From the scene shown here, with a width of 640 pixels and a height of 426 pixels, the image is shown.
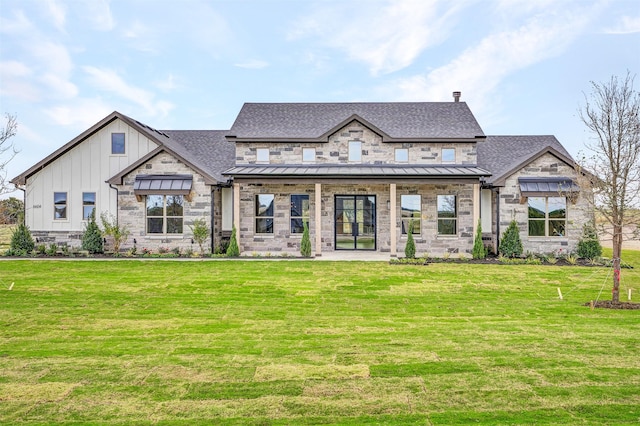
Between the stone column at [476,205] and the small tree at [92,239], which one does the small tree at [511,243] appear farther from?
the small tree at [92,239]

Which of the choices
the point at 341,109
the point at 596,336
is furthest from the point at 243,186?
the point at 596,336

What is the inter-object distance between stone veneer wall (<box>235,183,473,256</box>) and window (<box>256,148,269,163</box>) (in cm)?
122

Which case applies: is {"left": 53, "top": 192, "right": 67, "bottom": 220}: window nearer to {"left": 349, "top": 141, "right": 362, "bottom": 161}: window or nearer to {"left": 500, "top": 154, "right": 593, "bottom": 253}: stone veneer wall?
{"left": 349, "top": 141, "right": 362, "bottom": 161}: window

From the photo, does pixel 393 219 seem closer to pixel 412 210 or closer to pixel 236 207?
pixel 412 210

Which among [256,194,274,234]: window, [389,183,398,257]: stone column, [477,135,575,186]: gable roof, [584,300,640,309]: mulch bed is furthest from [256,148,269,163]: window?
[584,300,640,309]: mulch bed

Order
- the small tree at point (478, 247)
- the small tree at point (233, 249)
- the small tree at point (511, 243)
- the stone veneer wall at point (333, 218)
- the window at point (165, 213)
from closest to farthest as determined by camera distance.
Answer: the small tree at point (478, 247) < the small tree at point (511, 243) < the small tree at point (233, 249) < the window at point (165, 213) < the stone veneer wall at point (333, 218)

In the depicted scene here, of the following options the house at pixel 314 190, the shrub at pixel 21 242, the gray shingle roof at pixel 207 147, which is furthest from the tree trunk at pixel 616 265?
the shrub at pixel 21 242

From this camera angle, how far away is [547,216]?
17.7 metres

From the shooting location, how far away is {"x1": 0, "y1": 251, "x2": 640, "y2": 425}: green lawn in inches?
161

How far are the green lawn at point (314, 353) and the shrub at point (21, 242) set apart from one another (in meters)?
7.47

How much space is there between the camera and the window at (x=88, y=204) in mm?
18344

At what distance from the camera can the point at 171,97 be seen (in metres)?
27.3

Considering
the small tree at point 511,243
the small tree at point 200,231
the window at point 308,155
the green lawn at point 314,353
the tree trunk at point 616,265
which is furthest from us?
the window at point 308,155

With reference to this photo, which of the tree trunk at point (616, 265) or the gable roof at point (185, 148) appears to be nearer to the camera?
the tree trunk at point (616, 265)
